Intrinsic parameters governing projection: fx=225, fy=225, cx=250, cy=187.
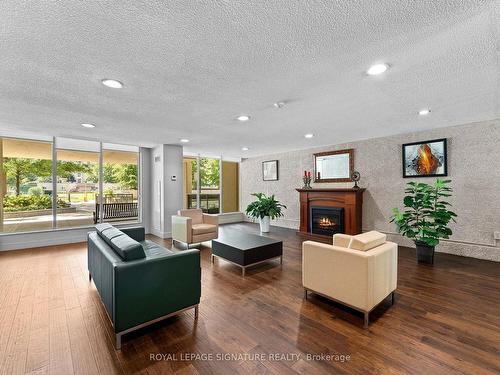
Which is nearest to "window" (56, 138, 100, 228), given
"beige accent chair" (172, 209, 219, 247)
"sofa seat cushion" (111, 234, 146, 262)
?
"beige accent chair" (172, 209, 219, 247)

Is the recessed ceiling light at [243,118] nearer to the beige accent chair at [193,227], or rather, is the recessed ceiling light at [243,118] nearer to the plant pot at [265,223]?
the beige accent chair at [193,227]

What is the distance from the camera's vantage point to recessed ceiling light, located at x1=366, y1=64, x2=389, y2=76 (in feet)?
6.77

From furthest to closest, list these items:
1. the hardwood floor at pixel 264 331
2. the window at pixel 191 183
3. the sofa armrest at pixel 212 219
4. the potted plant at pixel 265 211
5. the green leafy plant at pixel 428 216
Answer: the window at pixel 191 183 < the potted plant at pixel 265 211 < the sofa armrest at pixel 212 219 < the green leafy plant at pixel 428 216 < the hardwood floor at pixel 264 331

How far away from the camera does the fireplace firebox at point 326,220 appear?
18.2 feet

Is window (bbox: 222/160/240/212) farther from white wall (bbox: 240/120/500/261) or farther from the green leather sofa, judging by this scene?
the green leather sofa

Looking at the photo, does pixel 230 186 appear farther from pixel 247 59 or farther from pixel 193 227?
pixel 247 59

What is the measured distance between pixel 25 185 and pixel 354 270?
6.61m

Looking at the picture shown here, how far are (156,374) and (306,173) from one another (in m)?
5.61

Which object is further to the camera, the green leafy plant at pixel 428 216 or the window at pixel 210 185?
the window at pixel 210 185

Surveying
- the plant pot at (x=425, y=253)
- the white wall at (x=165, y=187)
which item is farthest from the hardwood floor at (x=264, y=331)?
the white wall at (x=165, y=187)

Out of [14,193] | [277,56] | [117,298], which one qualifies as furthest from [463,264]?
[14,193]

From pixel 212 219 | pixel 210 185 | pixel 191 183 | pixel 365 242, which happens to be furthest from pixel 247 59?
pixel 210 185

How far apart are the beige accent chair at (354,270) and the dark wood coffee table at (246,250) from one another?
1034 mm

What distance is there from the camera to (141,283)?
6.33ft
